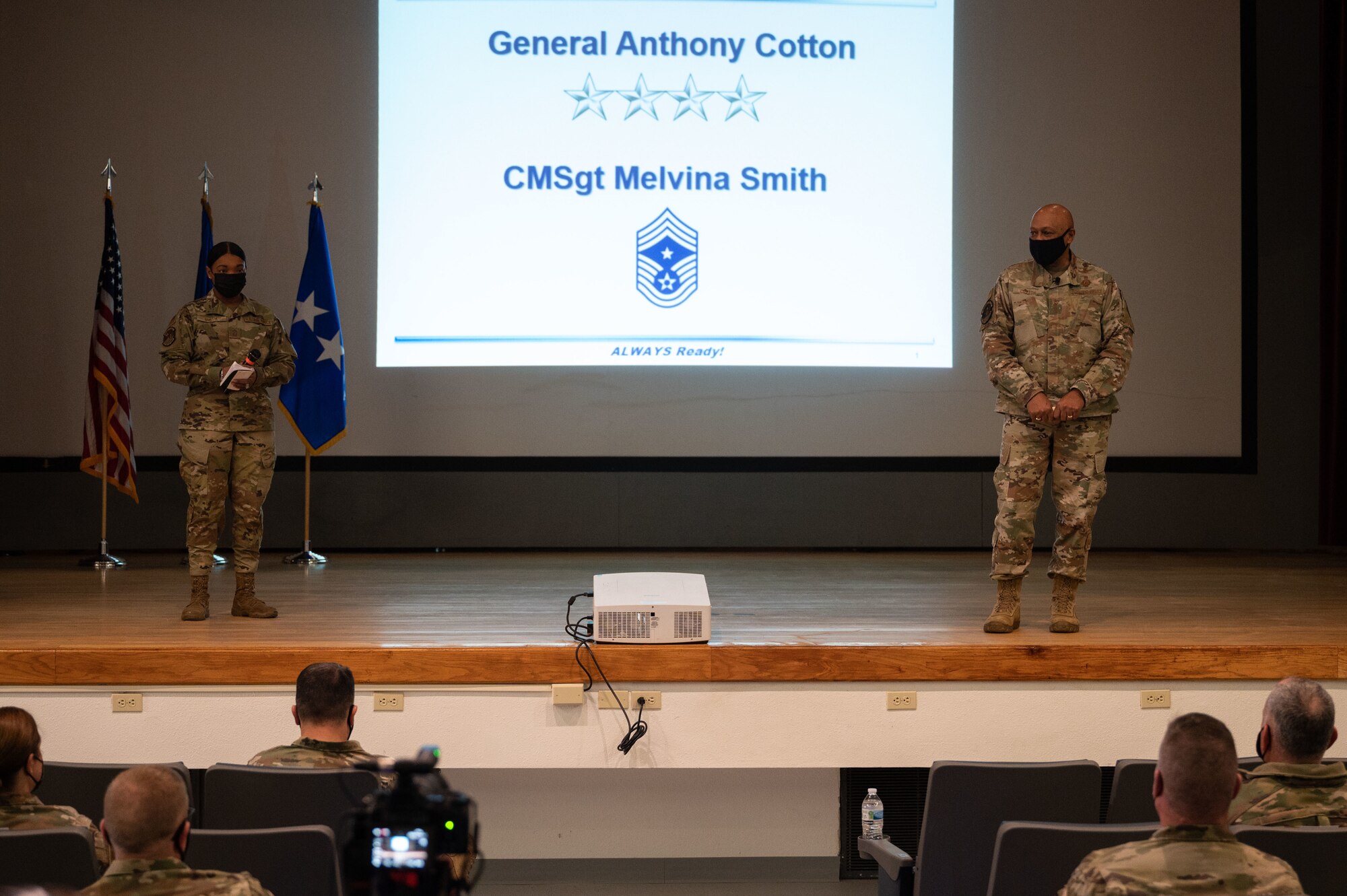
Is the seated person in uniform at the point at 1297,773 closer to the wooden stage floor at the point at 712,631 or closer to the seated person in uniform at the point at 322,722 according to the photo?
the wooden stage floor at the point at 712,631

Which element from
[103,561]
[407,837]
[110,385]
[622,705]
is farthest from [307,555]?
[407,837]

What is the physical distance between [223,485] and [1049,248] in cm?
293

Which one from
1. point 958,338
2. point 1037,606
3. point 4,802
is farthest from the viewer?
point 958,338

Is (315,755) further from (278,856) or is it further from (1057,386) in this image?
(1057,386)

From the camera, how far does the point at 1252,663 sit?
12.4ft

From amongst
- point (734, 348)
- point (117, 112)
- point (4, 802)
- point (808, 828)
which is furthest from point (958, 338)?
point (4, 802)

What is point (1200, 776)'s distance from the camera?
179cm

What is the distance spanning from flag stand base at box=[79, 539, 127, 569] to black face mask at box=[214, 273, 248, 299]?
9.11 feet

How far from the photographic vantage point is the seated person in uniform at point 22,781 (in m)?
Answer: 2.21

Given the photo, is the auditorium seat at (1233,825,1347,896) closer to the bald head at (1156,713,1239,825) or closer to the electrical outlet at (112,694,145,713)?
the bald head at (1156,713,1239,825)

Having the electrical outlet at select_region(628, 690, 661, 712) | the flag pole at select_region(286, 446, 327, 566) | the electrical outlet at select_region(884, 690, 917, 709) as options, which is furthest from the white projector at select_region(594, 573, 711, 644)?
the flag pole at select_region(286, 446, 327, 566)

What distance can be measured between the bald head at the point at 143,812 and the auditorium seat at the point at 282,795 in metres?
0.64

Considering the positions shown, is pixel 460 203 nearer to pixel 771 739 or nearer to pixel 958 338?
A: pixel 958 338

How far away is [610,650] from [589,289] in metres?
3.41
